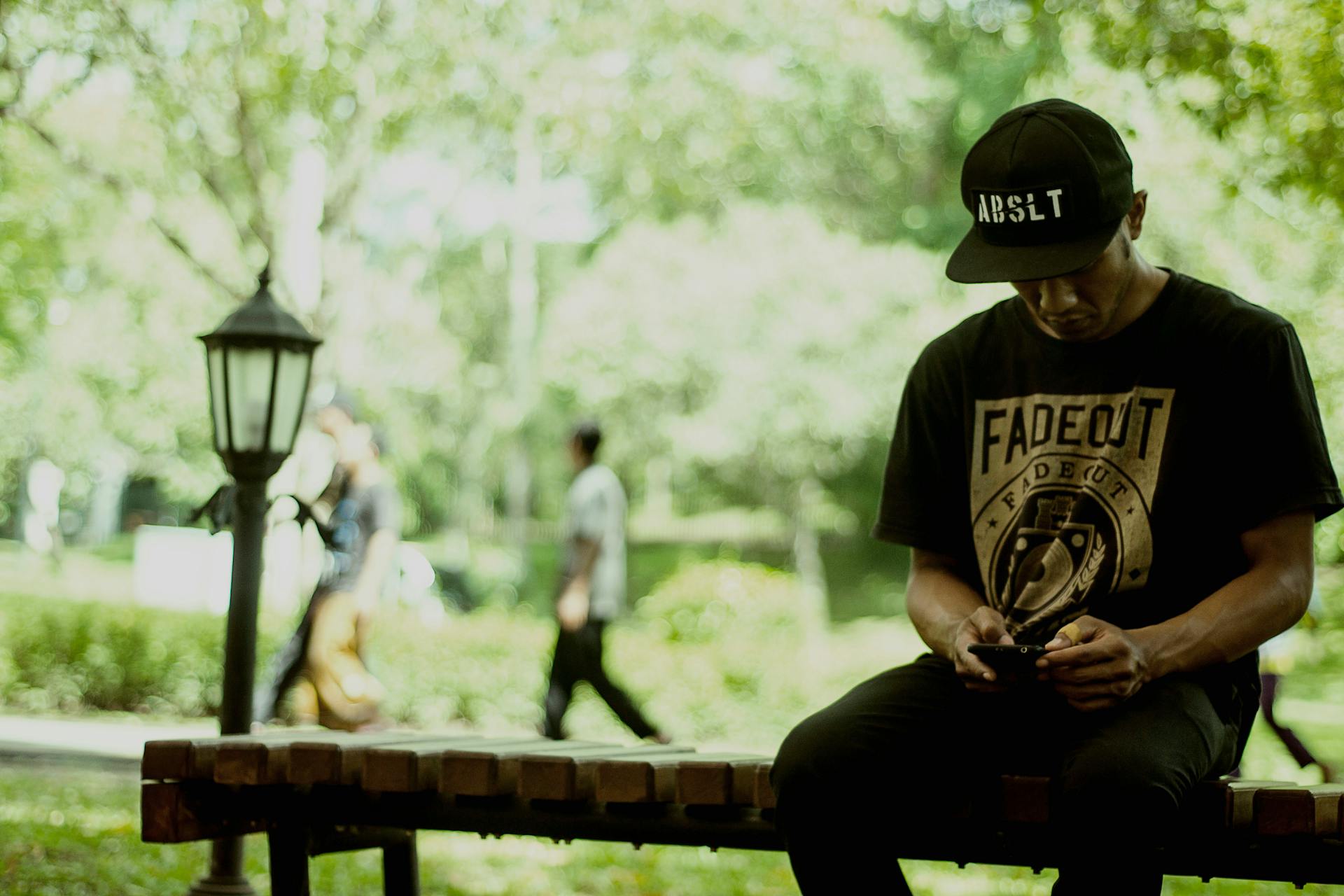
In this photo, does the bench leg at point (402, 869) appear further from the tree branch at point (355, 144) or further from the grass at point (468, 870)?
the tree branch at point (355, 144)

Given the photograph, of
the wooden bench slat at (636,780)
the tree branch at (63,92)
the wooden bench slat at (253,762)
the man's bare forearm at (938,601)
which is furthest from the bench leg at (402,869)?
the tree branch at (63,92)

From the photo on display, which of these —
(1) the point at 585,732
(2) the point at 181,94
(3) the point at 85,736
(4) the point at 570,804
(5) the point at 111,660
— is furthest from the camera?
(5) the point at 111,660

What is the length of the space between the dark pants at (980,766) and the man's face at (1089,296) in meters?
0.66

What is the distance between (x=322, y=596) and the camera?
7.87m

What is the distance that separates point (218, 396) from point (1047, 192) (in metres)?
2.98

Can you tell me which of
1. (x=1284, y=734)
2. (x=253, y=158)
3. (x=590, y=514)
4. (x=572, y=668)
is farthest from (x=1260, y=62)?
(x=253, y=158)

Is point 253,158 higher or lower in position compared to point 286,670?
higher

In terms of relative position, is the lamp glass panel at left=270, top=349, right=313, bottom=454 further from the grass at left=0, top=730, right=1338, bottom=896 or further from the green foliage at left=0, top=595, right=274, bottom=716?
the green foliage at left=0, top=595, right=274, bottom=716

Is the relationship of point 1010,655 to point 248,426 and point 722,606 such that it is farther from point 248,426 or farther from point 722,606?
point 722,606

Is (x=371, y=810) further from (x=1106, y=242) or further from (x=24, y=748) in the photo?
(x=24, y=748)

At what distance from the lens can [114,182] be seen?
1245cm

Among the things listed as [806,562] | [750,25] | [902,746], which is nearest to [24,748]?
[902,746]

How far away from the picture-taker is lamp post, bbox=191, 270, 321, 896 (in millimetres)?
4781

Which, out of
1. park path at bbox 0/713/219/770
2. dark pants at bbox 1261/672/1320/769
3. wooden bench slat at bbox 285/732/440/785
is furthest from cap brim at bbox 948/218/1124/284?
park path at bbox 0/713/219/770
